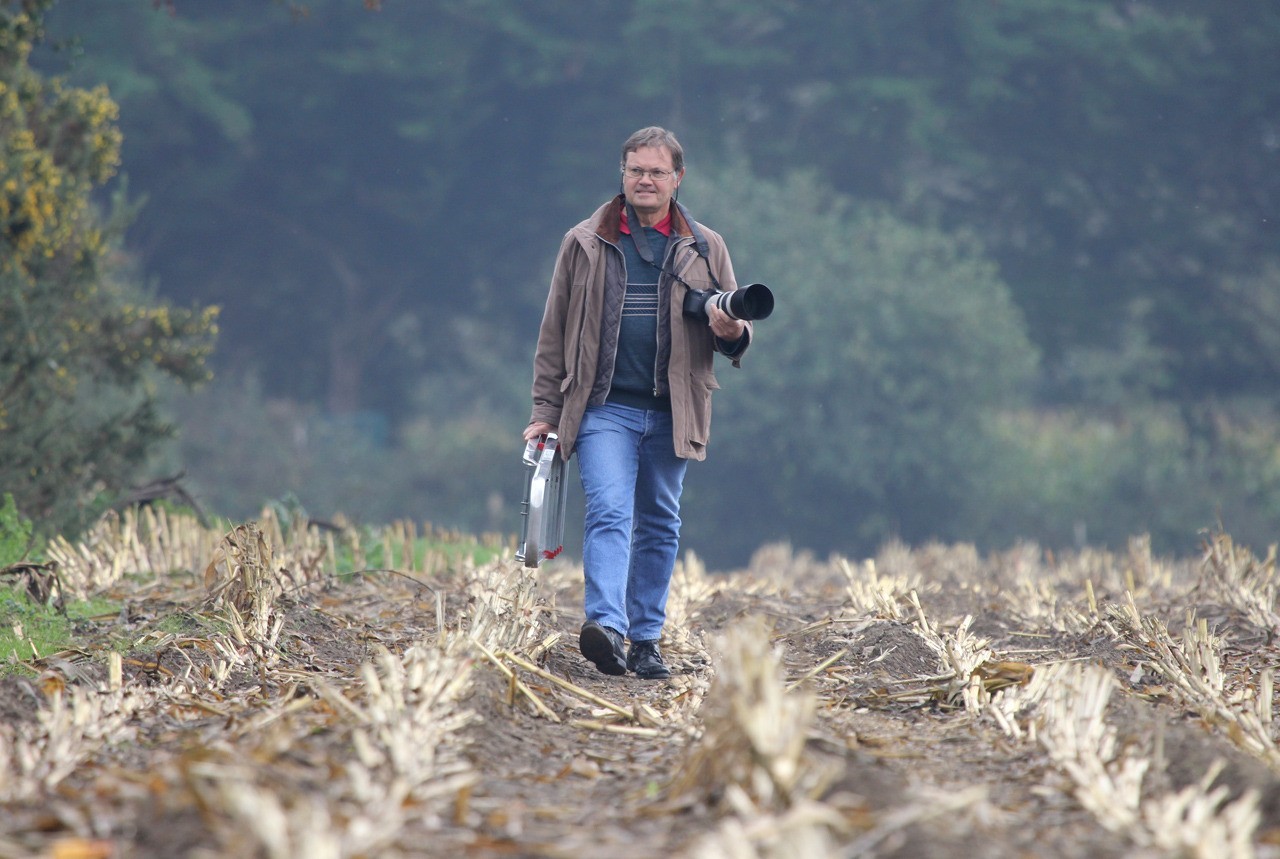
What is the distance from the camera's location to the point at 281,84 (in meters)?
33.8

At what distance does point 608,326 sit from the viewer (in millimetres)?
5324

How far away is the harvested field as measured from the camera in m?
2.52

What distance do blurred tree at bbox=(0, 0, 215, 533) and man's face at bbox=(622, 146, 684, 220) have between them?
17.5 ft

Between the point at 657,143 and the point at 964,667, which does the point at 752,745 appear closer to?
the point at 964,667

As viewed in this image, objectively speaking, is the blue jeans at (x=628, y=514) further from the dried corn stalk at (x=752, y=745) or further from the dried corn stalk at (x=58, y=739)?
the dried corn stalk at (x=752, y=745)

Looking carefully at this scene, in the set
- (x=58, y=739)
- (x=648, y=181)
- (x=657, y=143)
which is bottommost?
(x=58, y=739)

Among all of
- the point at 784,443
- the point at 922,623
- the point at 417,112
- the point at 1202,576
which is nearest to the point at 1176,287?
the point at 784,443

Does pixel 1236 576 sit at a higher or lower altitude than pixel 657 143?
lower

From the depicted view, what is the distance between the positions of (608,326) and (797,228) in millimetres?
25791

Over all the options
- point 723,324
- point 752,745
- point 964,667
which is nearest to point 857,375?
point 723,324

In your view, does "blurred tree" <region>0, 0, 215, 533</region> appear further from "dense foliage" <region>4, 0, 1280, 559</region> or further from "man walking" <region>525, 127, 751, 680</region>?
"dense foliage" <region>4, 0, 1280, 559</region>

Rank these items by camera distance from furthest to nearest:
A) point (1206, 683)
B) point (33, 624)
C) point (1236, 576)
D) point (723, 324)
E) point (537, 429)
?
point (1236, 576), point (33, 624), point (537, 429), point (723, 324), point (1206, 683)

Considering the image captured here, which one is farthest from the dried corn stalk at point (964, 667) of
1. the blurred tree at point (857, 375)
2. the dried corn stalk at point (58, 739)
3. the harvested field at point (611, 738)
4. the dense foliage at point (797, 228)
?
the blurred tree at point (857, 375)

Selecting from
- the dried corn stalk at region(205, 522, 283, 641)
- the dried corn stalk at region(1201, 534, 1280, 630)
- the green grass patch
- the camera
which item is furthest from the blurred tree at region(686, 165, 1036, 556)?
the dried corn stalk at region(205, 522, 283, 641)
